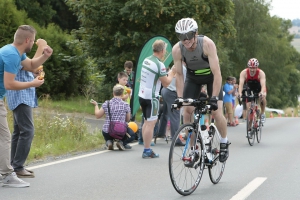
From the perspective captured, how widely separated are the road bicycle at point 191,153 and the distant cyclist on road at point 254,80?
7081 millimetres

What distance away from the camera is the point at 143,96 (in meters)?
11.3

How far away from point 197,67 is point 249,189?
1.65m

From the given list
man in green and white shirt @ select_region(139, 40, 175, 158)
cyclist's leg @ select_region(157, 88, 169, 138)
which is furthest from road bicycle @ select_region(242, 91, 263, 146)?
man in green and white shirt @ select_region(139, 40, 175, 158)

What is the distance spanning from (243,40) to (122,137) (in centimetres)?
4429

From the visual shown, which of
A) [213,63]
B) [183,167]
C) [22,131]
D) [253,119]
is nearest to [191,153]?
[183,167]

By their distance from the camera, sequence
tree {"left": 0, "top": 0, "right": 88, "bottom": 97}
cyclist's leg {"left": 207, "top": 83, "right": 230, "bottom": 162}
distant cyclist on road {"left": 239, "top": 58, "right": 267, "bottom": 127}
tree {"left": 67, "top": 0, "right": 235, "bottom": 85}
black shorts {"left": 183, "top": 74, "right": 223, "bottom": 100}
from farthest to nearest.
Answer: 1. tree {"left": 0, "top": 0, "right": 88, "bottom": 97}
2. tree {"left": 67, "top": 0, "right": 235, "bottom": 85}
3. distant cyclist on road {"left": 239, "top": 58, "right": 267, "bottom": 127}
4. black shorts {"left": 183, "top": 74, "right": 223, "bottom": 100}
5. cyclist's leg {"left": 207, "top": 83, "right": 230, "bottom": 162}

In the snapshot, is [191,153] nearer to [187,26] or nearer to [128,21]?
[187,26]

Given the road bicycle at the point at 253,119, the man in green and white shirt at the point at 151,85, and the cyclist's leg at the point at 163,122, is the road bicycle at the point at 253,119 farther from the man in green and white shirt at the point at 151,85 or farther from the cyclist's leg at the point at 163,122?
the man in green and white shirt at the point at 151,85

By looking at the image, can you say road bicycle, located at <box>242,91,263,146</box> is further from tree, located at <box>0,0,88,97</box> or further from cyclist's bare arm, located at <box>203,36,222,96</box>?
tree, located at <box>0,0,88,97</box>

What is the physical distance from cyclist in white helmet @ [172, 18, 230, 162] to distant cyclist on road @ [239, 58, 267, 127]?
6.47m

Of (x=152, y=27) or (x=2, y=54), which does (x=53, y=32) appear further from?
(x=2, y=54)

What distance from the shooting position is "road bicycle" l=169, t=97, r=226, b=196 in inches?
286

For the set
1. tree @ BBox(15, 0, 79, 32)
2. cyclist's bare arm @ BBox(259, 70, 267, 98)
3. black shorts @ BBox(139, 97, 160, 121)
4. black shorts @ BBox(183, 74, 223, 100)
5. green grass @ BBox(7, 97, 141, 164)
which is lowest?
green grass @ BBox(7, 97, 141, 164)

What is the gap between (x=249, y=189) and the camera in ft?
26.5
